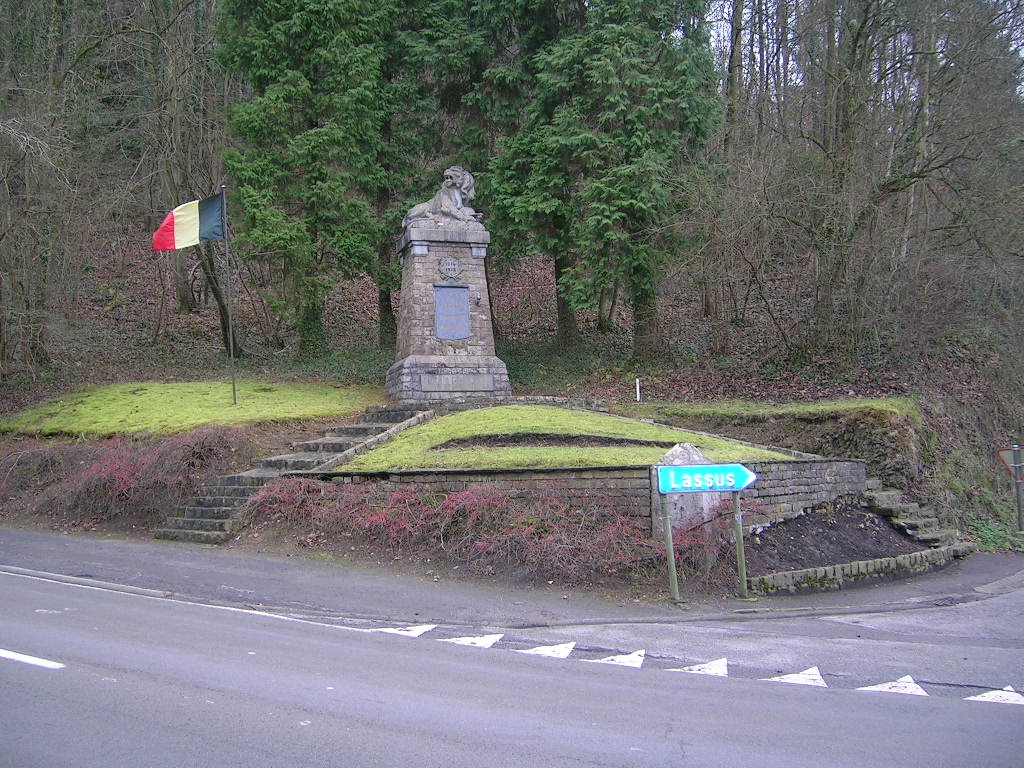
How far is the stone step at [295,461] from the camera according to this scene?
1400 centimetres

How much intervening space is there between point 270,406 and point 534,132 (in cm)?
1026

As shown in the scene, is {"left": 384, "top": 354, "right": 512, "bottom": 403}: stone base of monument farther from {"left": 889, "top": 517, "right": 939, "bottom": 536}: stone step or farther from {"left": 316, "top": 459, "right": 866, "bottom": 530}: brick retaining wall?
{"left": 889, "top": 517, "right": 939, "bottom": 536}: stone step

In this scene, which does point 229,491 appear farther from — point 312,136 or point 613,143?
point 613,143

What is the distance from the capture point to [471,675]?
632cm

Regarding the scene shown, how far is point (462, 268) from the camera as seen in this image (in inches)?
763

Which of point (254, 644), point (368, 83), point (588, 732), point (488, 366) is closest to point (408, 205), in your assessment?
point (368, 83)

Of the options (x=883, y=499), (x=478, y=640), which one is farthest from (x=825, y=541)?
(x=478, y=640)

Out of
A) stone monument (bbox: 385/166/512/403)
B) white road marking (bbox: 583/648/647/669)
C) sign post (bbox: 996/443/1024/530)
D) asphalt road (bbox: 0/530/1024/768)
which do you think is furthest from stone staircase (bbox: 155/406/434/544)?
sign post (bbox: 996/443/1024/530)

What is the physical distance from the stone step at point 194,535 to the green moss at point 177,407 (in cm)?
330

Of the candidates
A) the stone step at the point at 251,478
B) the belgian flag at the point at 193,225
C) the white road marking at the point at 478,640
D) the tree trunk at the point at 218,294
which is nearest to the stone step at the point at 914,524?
the white road marking at the point at 478,640

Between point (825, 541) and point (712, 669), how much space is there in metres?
5.63

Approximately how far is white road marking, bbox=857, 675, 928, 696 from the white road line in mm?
6051

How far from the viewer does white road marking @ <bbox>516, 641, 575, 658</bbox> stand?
23.6ft

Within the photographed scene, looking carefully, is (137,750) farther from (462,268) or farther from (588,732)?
(462,268)
